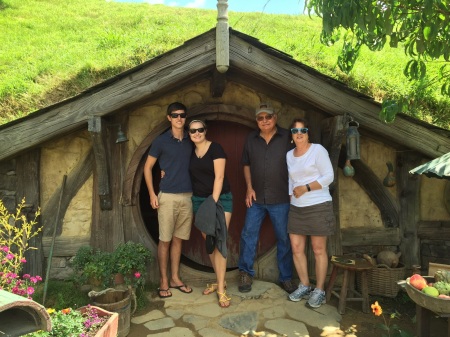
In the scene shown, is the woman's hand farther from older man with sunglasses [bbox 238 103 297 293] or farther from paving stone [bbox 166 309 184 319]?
paving stone [bbox 166 309 184 319]

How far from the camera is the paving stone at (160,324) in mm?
3879

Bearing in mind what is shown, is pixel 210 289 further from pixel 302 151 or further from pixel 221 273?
pixel 302 151

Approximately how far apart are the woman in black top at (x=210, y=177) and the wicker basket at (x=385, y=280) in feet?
6.17

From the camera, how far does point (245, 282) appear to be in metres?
4.64

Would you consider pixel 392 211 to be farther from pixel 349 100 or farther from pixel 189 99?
pixel 189 99

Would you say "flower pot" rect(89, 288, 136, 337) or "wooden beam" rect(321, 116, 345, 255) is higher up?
"wooden beam" rect(321, 116, 345, 255)

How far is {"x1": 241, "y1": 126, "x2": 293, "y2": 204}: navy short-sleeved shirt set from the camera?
4469 millimetres

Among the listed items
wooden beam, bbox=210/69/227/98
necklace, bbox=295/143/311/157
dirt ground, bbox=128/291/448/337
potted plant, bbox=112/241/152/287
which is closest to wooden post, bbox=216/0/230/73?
wooden beam, bbox=210/69/227/98

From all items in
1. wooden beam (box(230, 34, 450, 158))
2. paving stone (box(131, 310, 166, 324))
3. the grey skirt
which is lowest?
paving stone (box(131, 310, 166, 324))

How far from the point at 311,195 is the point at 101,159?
2503 mm

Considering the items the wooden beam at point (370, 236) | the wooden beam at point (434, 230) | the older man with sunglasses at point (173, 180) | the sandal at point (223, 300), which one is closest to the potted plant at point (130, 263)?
the older man with sunglasses at point (173, 180)

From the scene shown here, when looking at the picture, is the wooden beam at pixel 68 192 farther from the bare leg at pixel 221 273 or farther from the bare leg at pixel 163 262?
the bare leg at pixel 221 273

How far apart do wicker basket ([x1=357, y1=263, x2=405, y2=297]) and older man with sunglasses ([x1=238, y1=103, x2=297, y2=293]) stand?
1000 millimetres

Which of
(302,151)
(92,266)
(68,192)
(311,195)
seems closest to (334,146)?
(302,151)
